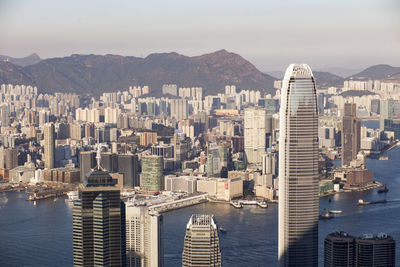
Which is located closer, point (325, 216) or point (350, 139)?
point (325, 216)

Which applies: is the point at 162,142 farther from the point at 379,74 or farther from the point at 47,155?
the point at 379,74

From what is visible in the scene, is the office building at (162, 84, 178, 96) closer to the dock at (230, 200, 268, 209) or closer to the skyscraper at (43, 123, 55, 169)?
the skyscraper at (43, 123, 55, 169)

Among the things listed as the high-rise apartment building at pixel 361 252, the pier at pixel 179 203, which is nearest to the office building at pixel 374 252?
the high-rise apartment building at pixel 361 252

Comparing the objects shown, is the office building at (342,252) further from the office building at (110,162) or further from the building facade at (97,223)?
the office building at (110,162)

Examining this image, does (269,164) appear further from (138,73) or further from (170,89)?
(138,73)

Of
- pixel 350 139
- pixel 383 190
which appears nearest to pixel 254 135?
pixel 350 139

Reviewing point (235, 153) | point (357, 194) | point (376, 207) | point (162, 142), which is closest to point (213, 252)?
point (376, 207)

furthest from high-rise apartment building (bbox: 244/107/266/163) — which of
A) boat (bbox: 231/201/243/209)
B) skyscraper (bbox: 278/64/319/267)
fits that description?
skyscraper (bbox: 278/64/319/267)
